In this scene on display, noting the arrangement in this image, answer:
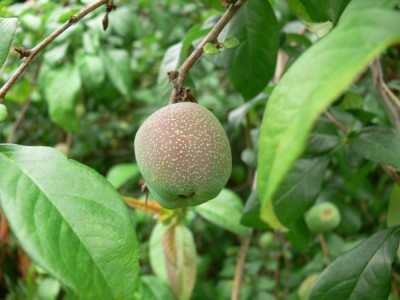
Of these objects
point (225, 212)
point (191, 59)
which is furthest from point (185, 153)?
point (225, 212)

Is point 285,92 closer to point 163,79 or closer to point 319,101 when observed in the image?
Result: point 319,101

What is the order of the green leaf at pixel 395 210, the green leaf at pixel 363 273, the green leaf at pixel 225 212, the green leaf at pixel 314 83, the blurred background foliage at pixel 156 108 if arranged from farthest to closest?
the green leaf at pixel 225 212, the blurred background foliage at pixel 156 108, the green leaf at pixel 395 210, the green leaf at pixel 363 273, the green leaf at pixel 314 83

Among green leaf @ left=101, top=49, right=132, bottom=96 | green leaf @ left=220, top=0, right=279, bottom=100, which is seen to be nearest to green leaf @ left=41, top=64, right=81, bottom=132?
green leaf @ left=101, top=49, right=132, bottom=96

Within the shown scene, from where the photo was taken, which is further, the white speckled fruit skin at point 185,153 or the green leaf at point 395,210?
the green leaf at point 395,210

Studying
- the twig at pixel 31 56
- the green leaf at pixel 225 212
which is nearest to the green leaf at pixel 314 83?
the twig at pixel 31 56

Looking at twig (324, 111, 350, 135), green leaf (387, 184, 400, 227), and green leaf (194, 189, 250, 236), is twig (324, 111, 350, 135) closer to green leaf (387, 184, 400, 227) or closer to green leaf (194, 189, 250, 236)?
green leaf (387, 184, 400, 227)

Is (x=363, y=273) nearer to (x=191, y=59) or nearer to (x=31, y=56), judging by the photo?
(x=191, y=59)

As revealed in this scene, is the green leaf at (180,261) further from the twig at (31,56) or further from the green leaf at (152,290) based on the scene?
the twig at (31,56)

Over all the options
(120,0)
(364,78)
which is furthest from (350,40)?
(120,0)
